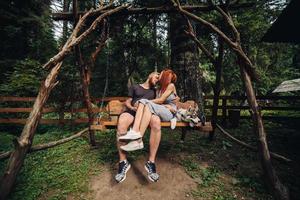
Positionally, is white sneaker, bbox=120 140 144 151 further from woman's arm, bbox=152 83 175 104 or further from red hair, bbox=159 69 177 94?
red hair, bbox=159 69 177 94

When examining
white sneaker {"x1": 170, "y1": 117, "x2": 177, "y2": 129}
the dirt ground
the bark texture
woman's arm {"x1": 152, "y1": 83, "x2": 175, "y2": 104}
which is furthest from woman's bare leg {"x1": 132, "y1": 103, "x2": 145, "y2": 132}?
the bark texture

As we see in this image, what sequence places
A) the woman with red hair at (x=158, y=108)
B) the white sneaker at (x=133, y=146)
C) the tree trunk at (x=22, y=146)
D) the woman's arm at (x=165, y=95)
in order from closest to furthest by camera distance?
1. the tree trunk at (x=22, y=146)
2. the white sneaker at (x=133, y=146)
3. the woman with red hair at (x=158, y=108)
4. the woman's arm at (x=165, y=95)

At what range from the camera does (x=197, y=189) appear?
406 centimetres

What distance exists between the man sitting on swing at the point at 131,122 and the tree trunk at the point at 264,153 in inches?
61.0

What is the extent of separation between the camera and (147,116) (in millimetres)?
4059

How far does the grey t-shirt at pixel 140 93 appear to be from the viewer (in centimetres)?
481

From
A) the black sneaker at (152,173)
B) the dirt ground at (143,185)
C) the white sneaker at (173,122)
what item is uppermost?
the white sneaker at (173,122)

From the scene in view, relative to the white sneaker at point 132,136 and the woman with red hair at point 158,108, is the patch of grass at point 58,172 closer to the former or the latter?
the white sneaker at point 132,136

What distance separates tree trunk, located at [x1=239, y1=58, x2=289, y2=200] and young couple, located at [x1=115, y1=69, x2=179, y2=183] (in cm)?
138

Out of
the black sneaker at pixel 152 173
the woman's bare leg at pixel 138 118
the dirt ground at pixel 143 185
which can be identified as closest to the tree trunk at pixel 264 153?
the dirt ground at pixel 143 185

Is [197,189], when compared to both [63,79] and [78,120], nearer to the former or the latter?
[78,120]

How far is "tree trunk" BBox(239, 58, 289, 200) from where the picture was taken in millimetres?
3387

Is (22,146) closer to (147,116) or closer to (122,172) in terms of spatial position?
(122,172)

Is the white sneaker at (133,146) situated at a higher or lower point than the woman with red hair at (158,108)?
lower
